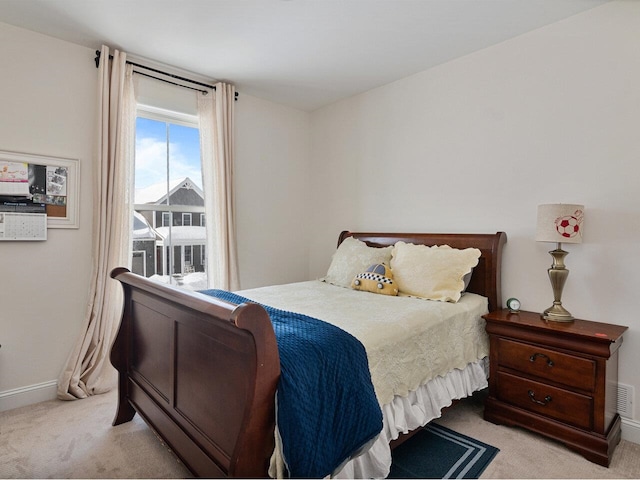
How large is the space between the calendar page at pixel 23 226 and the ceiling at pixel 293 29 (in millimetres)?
1279

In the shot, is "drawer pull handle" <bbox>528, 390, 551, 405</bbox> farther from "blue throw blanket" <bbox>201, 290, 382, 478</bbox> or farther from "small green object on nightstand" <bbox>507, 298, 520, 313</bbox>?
"blue throw blanket" <bbox>201, 290, 382, 478</bbox>

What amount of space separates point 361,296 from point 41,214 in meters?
2.31

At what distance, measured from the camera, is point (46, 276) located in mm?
2553

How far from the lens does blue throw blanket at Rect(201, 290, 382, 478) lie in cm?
116

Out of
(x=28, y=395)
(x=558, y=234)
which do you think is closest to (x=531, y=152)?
(x=558, y=234)

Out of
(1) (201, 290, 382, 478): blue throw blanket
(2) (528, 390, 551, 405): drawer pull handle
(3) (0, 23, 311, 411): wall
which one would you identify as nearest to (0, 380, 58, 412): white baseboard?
(3) (0, 23, 311, 411): wall

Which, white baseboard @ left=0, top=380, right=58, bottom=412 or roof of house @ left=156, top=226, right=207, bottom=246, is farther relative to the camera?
roof of house @ left=156, top=226, right=207, bottom=246

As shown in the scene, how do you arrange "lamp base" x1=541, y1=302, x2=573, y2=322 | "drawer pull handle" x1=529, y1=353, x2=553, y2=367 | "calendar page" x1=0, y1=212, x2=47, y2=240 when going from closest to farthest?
1. "drawer pull handle" x1=529, y1=353, x2=553, y2=367
2. "lamp base" x1=541, y1=302, x2=573, y2=322
3. "calendar page" x1=0, y1=212, x2=47, y2=240

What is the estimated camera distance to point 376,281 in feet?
8.44

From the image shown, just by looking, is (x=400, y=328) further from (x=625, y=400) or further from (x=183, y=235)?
(x=183, y=235)

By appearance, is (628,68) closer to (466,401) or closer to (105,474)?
(466,401)

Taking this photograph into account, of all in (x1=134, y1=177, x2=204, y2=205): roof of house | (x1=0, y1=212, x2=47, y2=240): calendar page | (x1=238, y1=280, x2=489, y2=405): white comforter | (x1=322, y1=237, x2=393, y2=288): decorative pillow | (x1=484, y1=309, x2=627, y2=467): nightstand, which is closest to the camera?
(x1=238, y1=280, x2=489, y2=405): white comforter

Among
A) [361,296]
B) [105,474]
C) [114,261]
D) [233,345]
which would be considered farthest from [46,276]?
[361,296]

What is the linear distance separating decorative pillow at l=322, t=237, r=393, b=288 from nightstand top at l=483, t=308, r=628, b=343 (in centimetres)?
89
